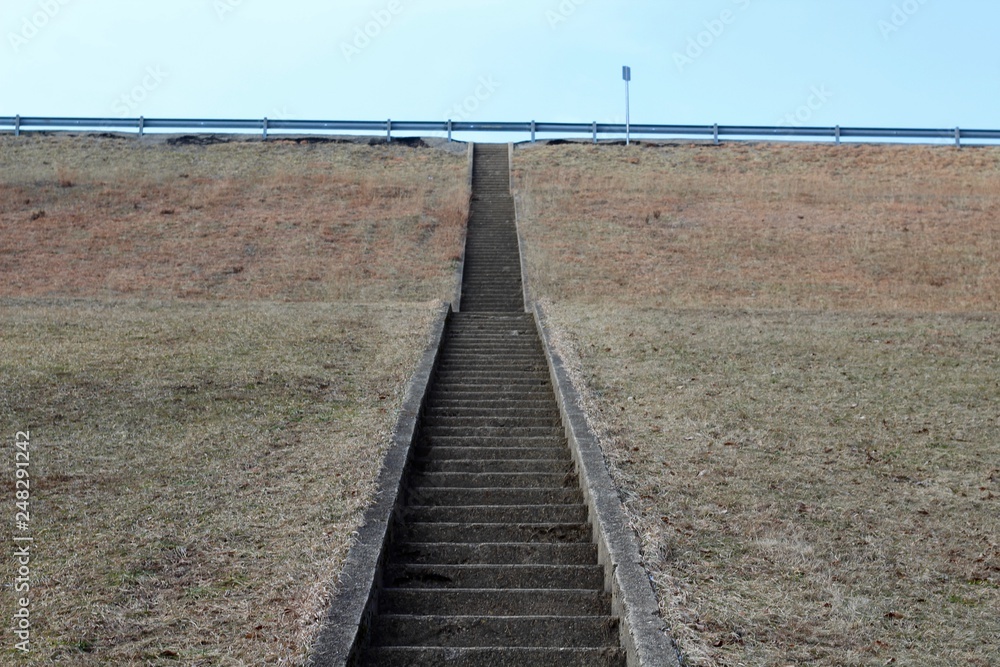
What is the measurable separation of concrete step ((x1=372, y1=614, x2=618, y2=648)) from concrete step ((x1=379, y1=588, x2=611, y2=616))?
222 mm

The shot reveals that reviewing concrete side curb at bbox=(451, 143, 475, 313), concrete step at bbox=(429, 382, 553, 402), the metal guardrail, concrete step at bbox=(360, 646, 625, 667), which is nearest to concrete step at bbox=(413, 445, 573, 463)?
concrete step at bbox=(429, 382, 553, 402)

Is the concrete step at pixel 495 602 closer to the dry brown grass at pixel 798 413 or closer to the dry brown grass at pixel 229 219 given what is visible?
the dry brown grass at pixel 798 413

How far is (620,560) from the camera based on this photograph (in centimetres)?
697

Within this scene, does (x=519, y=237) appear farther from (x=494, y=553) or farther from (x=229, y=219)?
(x=494, y=553)

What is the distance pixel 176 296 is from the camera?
22.1m

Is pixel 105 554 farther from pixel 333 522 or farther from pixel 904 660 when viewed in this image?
pixel 904 660

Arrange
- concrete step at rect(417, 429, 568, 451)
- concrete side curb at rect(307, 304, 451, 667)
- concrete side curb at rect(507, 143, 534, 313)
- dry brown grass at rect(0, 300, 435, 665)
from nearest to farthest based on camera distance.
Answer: concrete side curb at rect(307, 304, 451, 667)
dry brown grass at rect(0, 300, 435, 665)
concrete step at rect(417, 429, 568, 451)
concrete side curb at rect(507, 143, 534, 313)

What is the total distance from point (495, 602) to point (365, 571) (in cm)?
98

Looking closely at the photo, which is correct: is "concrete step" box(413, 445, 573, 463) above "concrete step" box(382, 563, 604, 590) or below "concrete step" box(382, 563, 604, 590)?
below

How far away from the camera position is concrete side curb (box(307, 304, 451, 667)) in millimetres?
5699

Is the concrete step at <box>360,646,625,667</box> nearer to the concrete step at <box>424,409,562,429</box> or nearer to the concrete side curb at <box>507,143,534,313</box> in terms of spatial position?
the concrete step at <box>424,409,562,429</box>

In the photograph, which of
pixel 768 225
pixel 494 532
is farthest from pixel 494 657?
pixel 768 225

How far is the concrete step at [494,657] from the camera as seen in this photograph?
19.8ft

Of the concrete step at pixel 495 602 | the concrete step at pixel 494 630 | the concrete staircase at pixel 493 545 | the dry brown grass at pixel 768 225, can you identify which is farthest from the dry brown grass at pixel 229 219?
the concrete step at pixel 494 630
